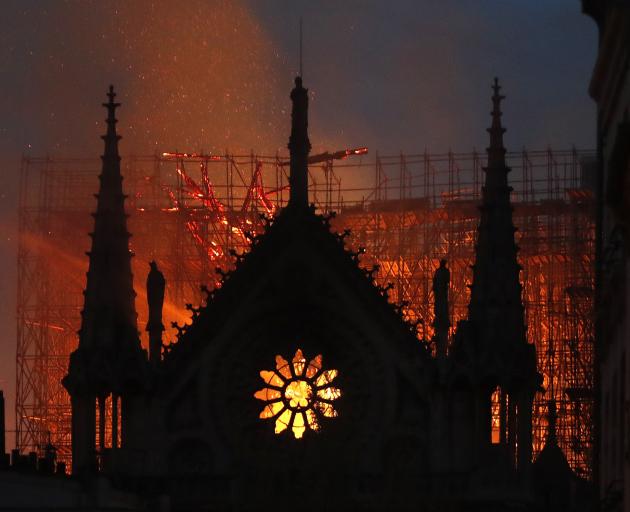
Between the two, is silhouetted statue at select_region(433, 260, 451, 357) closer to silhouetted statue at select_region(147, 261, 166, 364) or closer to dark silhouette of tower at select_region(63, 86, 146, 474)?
silhouetted statue at select_region(147, 261, 166, 364)

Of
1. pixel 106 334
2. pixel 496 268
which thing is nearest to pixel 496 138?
pixel 496 268

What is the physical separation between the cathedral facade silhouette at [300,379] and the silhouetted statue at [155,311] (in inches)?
1.6

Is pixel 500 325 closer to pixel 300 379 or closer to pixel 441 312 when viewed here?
pixel 441 312

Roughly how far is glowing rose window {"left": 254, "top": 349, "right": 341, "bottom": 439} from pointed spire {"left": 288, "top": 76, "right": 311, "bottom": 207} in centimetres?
354

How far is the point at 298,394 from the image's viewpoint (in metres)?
63.3

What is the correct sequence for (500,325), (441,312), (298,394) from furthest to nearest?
(298,394) → (441,312) → (500,325)

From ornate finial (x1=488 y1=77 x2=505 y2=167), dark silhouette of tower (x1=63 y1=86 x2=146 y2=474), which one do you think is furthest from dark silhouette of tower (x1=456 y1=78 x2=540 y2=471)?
dark silhouette of tower (x1=63 y1=86 x2=146 y2=474)

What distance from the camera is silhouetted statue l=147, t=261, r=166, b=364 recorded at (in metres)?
62.4

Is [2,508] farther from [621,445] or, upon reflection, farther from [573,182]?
[573,182]

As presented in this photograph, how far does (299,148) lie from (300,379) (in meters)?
5.18

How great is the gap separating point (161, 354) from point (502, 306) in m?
7.87

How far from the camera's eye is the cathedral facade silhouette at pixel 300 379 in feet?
201

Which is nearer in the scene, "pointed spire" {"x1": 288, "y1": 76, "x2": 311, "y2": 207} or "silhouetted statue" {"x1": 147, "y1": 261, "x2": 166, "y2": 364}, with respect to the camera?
"silhouetted statue" {"x1": 147, "y1": 261, "x2": 166, "y2": 364}

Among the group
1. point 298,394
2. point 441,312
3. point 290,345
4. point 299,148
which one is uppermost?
point 299,148
